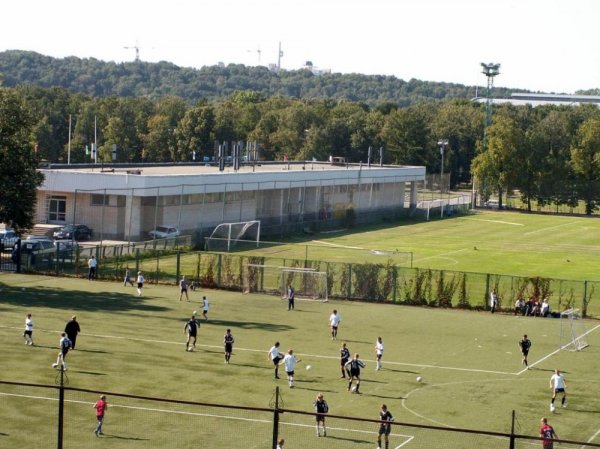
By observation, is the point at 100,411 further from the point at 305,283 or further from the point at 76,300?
the point at 305,283

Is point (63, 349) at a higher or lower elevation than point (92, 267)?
lower

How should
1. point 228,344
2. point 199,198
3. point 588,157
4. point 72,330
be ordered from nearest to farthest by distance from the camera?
point 228,344 < point 72,330 < point 199,198 < point 588,157

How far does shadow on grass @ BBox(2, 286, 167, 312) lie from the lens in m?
51.4

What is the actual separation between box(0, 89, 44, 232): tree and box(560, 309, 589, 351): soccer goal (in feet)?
97.5

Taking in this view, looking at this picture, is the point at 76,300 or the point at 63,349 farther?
the point at 76,300

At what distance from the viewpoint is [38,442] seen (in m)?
28.2

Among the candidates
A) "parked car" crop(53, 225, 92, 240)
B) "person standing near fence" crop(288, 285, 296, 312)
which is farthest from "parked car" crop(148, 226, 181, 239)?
"person standing near fence" crop(288, 285, 296, 312)

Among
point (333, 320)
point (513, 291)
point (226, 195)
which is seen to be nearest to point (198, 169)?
point (226, 195)

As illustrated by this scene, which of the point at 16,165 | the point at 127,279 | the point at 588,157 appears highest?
the point at 588,157

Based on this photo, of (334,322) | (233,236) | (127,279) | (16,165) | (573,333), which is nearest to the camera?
(334,322)

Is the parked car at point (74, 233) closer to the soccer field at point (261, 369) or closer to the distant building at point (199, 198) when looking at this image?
the distant building at point (199, 198)

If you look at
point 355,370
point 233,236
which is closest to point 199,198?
point 233,236

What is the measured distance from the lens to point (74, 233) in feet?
250

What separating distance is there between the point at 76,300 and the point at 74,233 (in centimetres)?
2348
